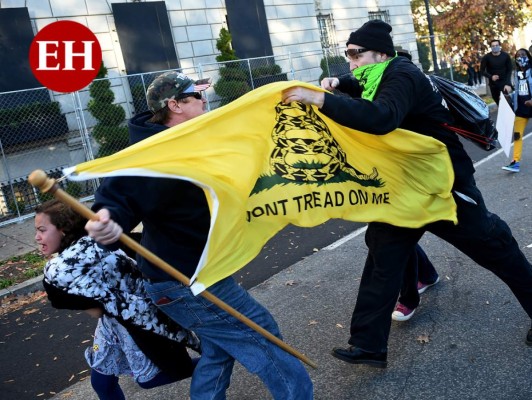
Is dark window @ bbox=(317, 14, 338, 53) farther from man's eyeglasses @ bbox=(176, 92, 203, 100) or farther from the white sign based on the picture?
man's eyeglasses @ bbox=(176, 92, 203, 100)

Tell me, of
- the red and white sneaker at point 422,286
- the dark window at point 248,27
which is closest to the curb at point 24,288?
the red and white sneaker at point 422,286

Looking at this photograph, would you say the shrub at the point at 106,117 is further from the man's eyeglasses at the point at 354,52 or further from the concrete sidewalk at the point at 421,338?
the man's eyeglasses at the point at 354,52

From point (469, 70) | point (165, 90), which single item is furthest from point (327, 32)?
point (165, 90)

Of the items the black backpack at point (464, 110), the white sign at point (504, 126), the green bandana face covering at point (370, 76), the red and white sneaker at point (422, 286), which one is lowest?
the red and white sneaker at point (422, 286)

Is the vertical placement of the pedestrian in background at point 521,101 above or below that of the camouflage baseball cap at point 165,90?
below

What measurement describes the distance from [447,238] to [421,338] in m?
0.79

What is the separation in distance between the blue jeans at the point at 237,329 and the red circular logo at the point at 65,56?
31.4 feet

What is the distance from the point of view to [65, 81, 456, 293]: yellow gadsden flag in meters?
2.60

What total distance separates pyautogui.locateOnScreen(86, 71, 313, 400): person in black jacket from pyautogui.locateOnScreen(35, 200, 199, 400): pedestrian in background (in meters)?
0.20

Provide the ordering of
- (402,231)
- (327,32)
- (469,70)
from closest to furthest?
(402,231) < (327,32) < (469,70)

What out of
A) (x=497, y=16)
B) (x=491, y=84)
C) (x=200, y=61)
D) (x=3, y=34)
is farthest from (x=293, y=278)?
(x=497, y=16)

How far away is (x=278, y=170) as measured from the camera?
3.08 m

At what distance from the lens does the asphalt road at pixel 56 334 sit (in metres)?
4.43

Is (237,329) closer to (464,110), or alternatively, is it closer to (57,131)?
(464,110)
